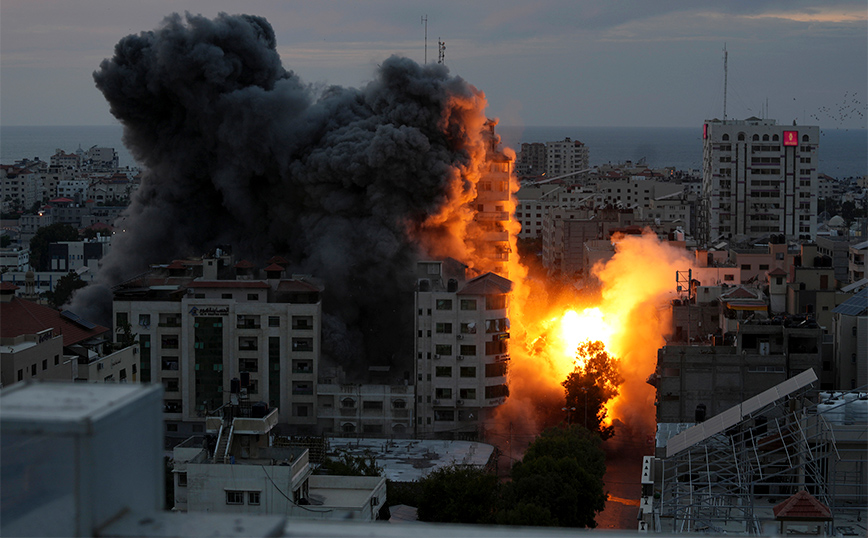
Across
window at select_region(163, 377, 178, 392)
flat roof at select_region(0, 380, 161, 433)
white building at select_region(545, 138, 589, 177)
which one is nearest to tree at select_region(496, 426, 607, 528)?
window at select_region(163, 377, 178, 392)

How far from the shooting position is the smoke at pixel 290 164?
39031mm

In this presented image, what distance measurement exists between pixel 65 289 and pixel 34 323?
28.2 m

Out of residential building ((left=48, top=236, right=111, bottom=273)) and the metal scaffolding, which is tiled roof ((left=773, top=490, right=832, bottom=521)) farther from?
residential building ((left=48, top=236, right=111, bottom=273))

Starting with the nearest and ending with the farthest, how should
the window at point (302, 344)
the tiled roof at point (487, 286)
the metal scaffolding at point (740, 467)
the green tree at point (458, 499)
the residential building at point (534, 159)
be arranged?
the metal scaffolding at point (740, 467) → the green tree at point (458, 499) → the window at point (302, 344) → the tiled roof at point (487, 286) → the residential building at point (534, 159)

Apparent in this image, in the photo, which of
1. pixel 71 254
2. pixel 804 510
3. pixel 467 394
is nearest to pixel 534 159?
pixel 71 254

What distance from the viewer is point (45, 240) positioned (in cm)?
7375

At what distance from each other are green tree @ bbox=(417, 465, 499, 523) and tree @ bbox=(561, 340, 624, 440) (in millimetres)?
9242

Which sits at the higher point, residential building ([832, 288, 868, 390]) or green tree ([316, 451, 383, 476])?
residential building ([832, 288, 868, 390])

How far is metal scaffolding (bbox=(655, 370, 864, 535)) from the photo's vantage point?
53.5 feet

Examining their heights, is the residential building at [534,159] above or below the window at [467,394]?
above

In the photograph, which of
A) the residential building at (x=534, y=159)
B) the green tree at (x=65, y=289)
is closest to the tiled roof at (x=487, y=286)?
the green tree at (x=65, y=289)

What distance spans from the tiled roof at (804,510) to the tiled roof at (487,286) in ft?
57.0

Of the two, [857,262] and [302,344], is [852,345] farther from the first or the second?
[857,262]

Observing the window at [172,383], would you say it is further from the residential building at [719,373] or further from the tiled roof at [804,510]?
the tiled roof at [804,510]
